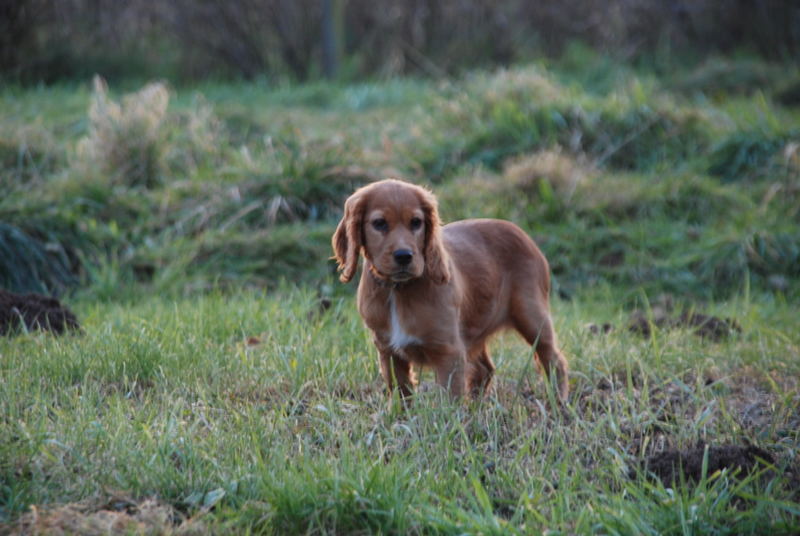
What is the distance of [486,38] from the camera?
42.9 ft

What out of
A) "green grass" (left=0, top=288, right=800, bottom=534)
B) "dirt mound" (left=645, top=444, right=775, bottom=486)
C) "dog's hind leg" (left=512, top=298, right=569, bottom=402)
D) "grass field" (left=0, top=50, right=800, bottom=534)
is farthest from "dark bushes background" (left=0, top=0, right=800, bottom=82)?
"dirt mound" (left=645, top=444, right=775, bottom=486)

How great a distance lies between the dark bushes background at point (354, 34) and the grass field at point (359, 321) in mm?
1250

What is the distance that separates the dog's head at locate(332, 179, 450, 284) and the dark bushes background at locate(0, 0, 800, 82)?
8864 mm

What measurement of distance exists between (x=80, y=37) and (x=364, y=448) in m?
10.3

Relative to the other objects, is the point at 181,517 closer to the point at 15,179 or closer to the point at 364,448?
the point at 364,448

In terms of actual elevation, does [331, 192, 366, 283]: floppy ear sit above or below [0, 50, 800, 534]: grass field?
above

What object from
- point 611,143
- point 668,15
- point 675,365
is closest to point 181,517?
point 675,365

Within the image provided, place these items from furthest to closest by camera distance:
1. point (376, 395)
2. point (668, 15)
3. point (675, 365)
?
point (668, 15), point (675, 365), point (376, 395)

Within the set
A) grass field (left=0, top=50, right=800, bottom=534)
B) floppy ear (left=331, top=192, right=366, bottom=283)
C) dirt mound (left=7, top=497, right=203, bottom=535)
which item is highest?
floppy ear (left=331, top=192, right=366, bottom=283)

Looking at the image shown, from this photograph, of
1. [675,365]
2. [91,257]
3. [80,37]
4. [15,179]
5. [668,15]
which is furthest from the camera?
[668,15]

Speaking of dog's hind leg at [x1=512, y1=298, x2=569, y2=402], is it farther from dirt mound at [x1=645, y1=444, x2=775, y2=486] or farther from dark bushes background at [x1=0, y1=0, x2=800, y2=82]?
dark bushes background at [x1=0, y1=0, x2=800, y2=82]

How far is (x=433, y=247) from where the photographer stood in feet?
12.5

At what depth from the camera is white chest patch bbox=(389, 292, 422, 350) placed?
3.81 m

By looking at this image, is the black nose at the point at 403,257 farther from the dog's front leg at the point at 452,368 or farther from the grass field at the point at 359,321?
the grass field at the point at 359,321
